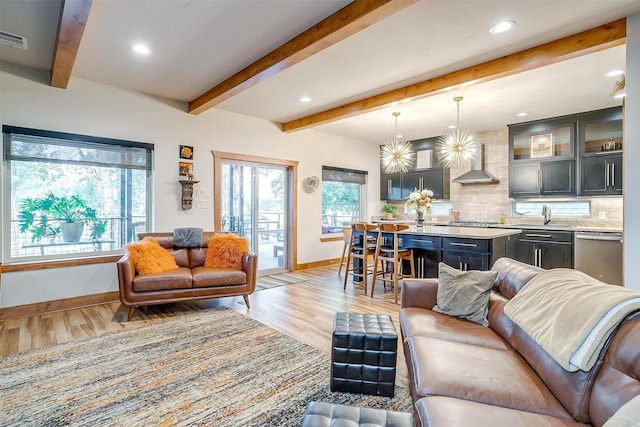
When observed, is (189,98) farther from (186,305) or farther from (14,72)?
(186,305)

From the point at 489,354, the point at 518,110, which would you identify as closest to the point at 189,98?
the point at 489,354

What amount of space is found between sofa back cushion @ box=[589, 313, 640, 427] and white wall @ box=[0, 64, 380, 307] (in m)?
4.65

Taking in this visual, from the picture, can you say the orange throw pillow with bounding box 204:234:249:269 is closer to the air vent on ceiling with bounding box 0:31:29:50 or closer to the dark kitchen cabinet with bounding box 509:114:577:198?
the air vent on ceiling with bounding box 0:31:29:50

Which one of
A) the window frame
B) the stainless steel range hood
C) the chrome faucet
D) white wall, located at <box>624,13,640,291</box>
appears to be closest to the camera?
white wall, located at <box>624,13,640,291</box>

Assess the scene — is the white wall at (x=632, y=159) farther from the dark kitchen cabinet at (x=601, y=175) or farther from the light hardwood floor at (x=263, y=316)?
the dark kitchen cabinet at (x=601, y=175)

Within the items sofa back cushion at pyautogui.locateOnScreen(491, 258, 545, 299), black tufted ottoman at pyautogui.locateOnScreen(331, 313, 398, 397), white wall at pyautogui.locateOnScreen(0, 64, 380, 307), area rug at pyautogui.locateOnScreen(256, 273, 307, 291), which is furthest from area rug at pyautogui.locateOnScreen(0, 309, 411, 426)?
area rug at pyautogui.locateOnScreen(256, 273, 307, 291)

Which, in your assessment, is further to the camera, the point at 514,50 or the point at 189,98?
the point at 189,98

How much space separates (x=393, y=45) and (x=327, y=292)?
314cm

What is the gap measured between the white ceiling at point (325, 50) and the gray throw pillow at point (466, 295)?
6.63ft

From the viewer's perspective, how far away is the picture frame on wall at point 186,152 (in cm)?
464

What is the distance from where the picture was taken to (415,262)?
4.45m

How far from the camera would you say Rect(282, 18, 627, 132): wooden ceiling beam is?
2656mm

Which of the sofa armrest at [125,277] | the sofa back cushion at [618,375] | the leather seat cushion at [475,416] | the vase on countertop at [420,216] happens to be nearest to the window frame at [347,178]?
the vase on countertop at [420,216]

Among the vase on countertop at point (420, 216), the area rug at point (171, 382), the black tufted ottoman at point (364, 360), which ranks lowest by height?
the area rug at point (171, 382)
